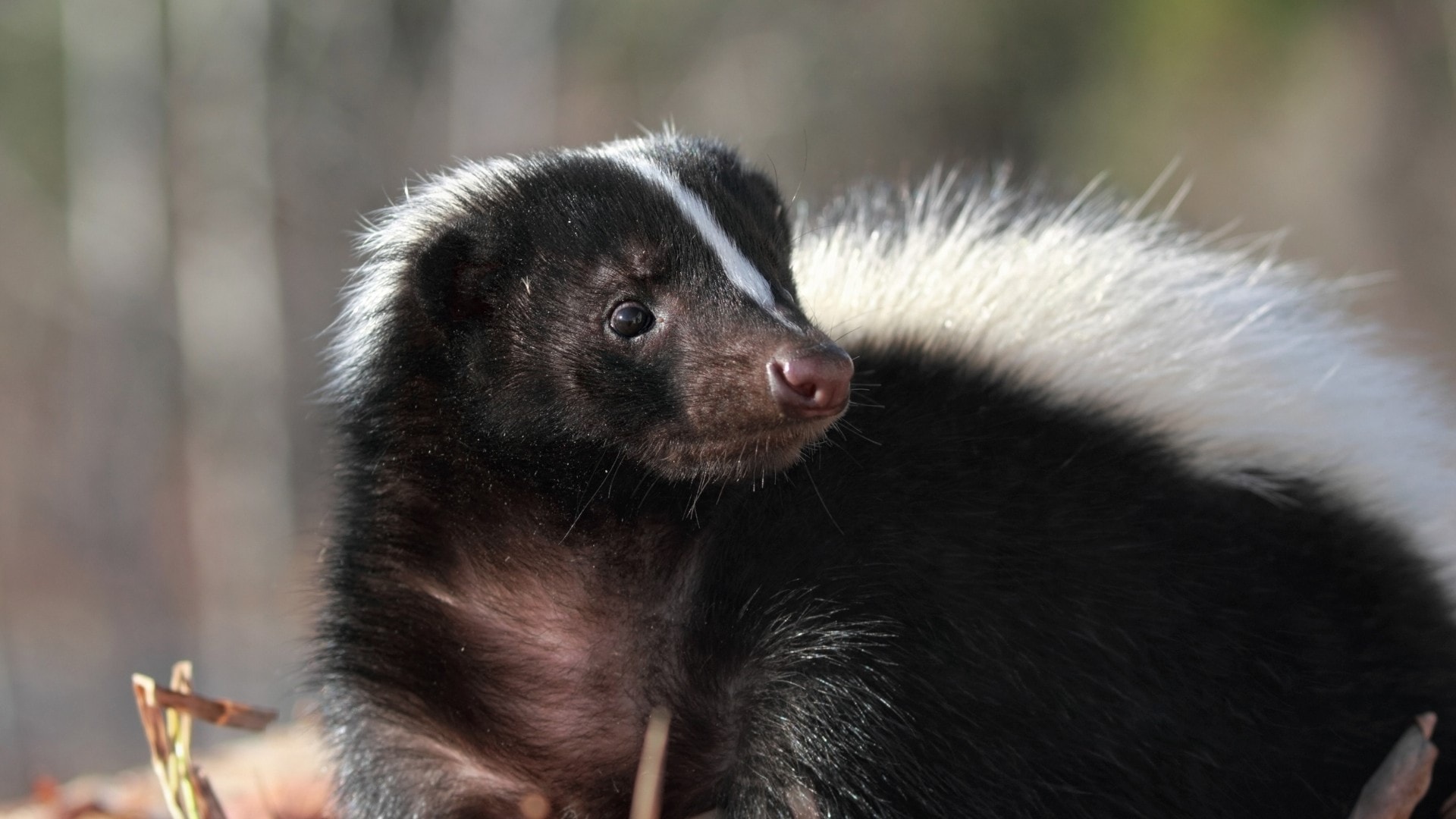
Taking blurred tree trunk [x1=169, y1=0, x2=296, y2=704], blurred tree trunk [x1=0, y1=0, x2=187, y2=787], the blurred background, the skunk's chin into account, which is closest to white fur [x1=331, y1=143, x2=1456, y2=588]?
the skunk's chin

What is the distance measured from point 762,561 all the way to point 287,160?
53.8ft

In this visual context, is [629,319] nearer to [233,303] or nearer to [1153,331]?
[1153,331]

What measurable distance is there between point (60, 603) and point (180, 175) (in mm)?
5540

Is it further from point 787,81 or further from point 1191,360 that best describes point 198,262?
point 1191,360

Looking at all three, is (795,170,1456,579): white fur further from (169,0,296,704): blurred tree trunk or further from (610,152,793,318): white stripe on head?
(169,0,296,704): blurred tree trunk

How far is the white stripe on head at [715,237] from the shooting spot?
2789mm

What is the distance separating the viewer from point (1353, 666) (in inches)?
124

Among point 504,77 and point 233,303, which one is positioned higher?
point 504,77

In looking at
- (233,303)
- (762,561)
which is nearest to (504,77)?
(233,303)

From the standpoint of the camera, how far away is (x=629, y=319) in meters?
2.79

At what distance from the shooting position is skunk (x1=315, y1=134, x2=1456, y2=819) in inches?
105

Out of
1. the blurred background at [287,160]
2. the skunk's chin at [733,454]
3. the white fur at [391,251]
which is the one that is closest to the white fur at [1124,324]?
the white fur at [391,251]

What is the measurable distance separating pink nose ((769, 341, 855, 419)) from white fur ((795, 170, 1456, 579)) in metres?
0.78

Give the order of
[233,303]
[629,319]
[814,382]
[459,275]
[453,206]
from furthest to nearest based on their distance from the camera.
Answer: [233,303]
[453,206]
[459,275]
[629,319]
[814,382]
